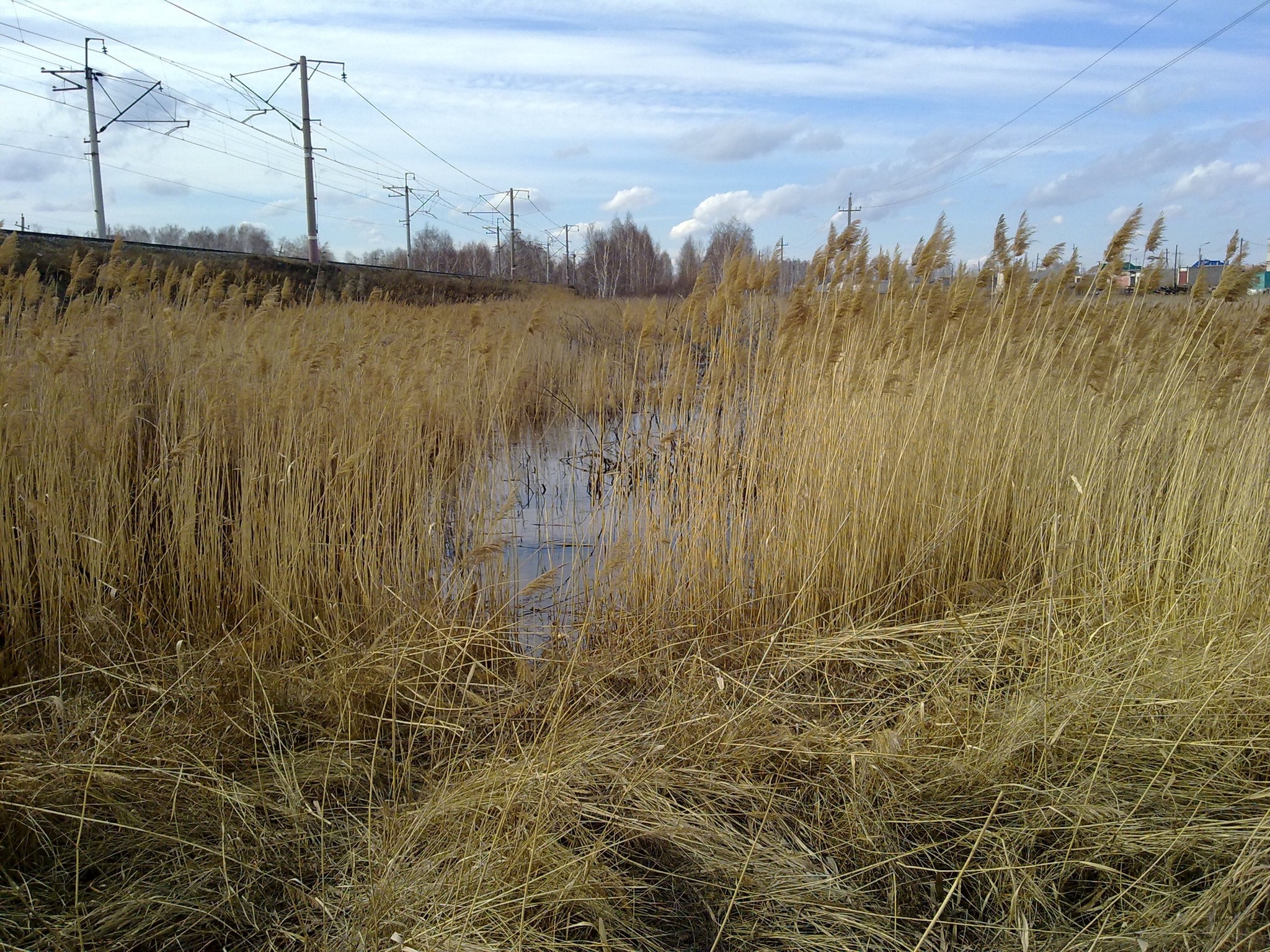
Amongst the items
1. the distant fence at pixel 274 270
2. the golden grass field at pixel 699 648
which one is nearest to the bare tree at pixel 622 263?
the distant fence at pixel 274 270

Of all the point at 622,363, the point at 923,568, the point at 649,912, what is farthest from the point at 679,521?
the point at 649,912

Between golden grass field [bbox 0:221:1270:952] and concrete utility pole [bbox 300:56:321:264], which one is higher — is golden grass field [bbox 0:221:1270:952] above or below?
below

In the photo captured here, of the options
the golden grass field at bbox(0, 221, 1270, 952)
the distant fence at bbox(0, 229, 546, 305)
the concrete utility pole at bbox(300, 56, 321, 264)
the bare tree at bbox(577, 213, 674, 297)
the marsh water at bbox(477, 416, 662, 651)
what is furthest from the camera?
the bare tree at bbox(577, 213, 674, 297)

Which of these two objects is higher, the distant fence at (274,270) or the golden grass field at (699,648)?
the distant fence at (274,270)

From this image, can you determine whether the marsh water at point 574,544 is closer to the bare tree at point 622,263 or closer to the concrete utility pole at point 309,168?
the concrete utility pole at point 309,168

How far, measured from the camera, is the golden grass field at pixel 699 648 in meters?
A: 1.73

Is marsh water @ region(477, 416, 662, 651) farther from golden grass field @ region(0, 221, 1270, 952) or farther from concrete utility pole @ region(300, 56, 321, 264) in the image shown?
concrete utility pole @ region(300, 56, 321, 264)

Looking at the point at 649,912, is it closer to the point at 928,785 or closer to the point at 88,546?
the point at 928,785

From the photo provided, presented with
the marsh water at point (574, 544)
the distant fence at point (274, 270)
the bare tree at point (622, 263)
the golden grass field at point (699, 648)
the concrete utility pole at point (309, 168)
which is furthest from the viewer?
the bare tree at point (622, 263)

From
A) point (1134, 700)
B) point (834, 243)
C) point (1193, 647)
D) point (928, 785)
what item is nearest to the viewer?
point (928, 785)

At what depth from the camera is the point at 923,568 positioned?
309 cm

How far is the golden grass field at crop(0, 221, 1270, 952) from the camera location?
1.73 meters

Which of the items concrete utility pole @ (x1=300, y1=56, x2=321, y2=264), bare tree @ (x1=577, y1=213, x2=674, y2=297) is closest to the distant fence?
concrete utility pole @ (x1=300, y1=56, x2=321, y2=264)

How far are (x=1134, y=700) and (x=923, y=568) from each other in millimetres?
957
